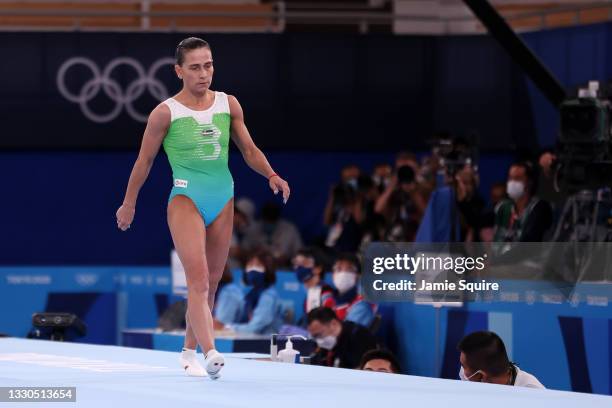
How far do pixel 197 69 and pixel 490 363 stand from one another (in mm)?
2174

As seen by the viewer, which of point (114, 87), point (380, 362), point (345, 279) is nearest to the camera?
point (380, 362)

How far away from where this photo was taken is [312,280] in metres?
12.1

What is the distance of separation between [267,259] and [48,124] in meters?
4.34

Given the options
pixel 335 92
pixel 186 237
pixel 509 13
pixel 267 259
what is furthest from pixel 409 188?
pixel 186 237

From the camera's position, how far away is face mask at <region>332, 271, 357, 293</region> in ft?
37.7

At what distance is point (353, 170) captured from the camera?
50.0 feet

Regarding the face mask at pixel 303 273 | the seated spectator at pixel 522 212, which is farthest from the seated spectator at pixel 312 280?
the seated spectator at pixel 522 212

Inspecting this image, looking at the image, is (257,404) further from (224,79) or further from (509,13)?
(509,13)

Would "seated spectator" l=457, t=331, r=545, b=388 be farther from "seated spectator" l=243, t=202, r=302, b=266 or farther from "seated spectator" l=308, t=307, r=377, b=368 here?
"seated spectator" l=243, t=202, r=302, b=266

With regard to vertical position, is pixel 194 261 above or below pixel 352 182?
below

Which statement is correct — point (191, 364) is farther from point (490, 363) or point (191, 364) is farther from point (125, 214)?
point (490, 363)

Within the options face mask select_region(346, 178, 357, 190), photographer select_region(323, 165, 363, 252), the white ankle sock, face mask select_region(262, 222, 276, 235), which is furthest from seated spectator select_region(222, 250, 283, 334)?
the white ankle sock

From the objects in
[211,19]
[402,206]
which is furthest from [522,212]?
[211,19]

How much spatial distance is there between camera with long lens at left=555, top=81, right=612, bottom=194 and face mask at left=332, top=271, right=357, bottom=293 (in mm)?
2144
